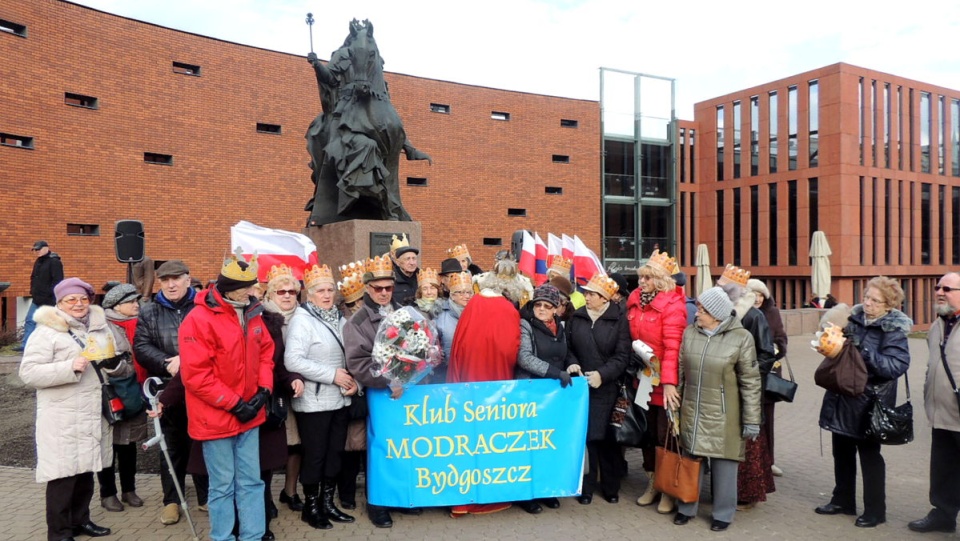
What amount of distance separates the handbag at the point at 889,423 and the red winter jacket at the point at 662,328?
1.36 meters

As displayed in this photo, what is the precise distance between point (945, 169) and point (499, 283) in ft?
122

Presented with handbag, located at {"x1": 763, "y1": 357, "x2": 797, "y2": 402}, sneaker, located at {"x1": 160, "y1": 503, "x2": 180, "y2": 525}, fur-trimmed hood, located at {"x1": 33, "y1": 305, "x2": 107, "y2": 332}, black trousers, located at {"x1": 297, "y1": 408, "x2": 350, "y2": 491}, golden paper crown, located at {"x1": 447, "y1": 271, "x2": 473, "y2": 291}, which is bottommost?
sneaker, located at {"x1": 160, "y1": 503, "x2": 180, "y2": 525}

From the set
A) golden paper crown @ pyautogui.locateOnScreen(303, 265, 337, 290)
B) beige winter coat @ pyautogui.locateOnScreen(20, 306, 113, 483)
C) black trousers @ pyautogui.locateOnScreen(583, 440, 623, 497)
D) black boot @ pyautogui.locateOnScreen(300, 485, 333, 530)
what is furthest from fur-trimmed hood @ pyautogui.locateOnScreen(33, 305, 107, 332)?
black trousers @ pyautogui.locateOnScreen(583, 440, 623, 497)

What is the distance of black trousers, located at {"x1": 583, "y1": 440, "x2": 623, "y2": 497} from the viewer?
5.33 m

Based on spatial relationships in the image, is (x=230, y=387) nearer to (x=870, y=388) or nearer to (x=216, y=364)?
(x=216, y=364)

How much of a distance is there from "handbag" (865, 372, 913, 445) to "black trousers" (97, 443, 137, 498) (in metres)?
5.59

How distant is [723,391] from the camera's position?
4.60 metres

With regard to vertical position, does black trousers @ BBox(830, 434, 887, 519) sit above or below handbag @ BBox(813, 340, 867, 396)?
below

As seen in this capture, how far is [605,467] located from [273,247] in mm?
4014

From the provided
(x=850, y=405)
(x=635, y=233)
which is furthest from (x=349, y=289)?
(x=635, y=233)

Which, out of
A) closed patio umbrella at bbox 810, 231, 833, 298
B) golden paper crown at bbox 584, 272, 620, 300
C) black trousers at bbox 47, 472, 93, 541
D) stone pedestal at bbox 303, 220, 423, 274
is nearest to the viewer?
black trousers at bbox 47, 472, 93, 541

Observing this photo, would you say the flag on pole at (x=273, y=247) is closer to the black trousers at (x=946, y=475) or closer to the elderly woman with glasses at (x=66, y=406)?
the elderly woman with glasses at (x=66, y=406)

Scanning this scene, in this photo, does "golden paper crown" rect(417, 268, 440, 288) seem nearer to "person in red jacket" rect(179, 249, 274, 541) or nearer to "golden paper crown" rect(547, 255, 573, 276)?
"person in red jacket" rect(179, 249, 274, 541)

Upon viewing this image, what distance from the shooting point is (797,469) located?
6316 mm
